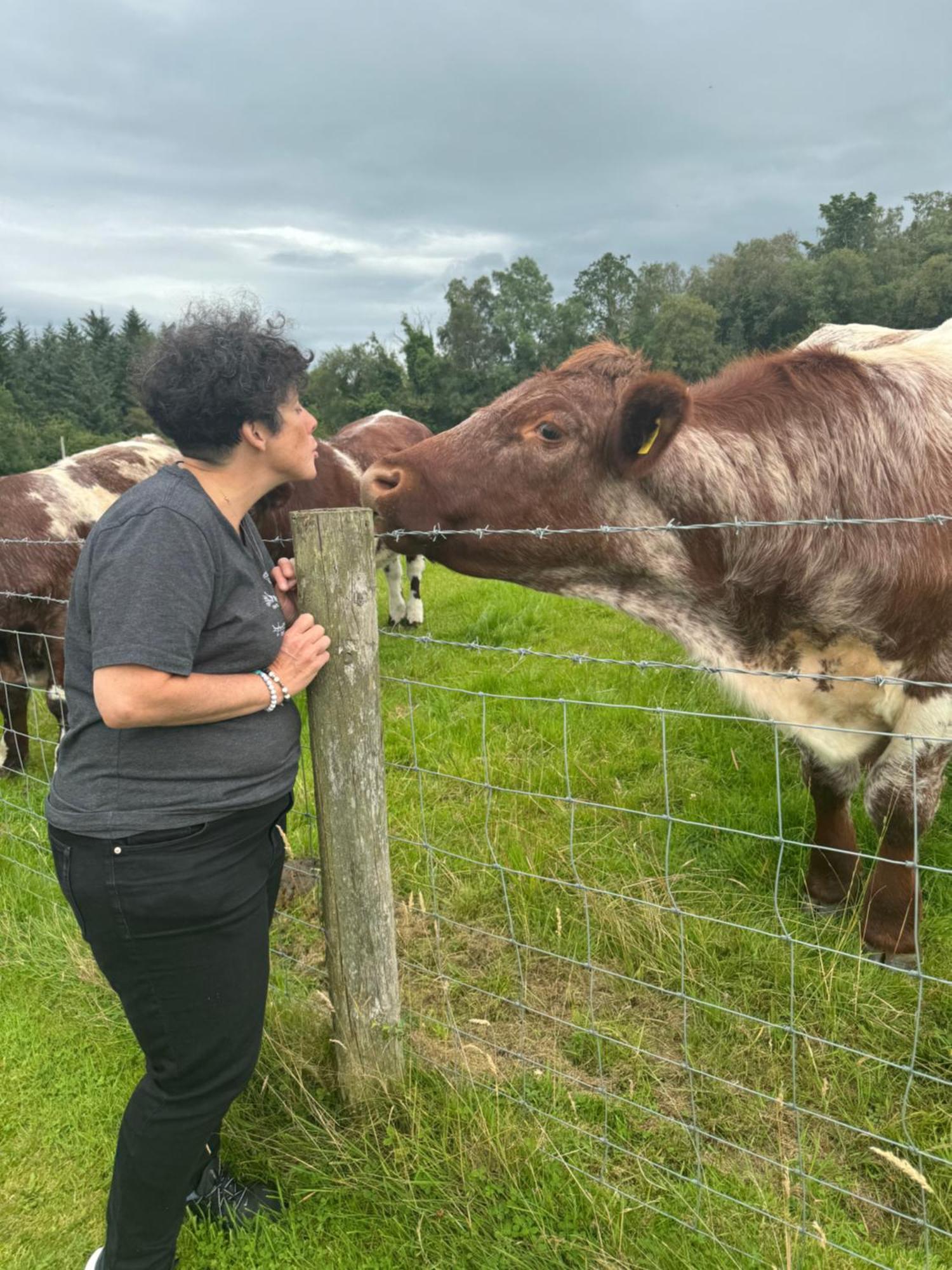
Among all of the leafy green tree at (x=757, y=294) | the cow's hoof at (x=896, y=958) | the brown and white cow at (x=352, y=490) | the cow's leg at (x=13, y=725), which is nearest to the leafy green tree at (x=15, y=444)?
the leafy green tree at (x=757, y=294)

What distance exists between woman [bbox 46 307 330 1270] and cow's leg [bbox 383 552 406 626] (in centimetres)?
724

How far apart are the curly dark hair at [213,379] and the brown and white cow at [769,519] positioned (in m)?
1.34

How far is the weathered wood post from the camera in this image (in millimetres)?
2027

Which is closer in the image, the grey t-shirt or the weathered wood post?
the grey t-shirt

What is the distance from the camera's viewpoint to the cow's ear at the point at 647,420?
274cm

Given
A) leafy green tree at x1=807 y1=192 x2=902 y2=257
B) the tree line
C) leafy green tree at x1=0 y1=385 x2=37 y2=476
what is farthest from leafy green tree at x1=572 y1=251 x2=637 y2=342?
leafy green tree at x1=0 y1=385 x2=37 y2=476

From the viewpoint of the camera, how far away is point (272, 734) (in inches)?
71.6

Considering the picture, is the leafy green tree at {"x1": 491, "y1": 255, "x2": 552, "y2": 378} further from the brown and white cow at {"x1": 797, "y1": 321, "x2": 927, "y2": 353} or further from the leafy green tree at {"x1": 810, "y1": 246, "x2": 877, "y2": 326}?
the brown and white cow at {"x1": 797, "y1": 321, "x2": 927, "y2": 353}

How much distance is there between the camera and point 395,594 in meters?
9.23

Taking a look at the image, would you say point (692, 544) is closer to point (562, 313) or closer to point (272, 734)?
point (272, 734)

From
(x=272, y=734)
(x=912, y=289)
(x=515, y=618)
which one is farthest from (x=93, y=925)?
(x=912, y=289)

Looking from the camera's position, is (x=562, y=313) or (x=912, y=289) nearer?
(x=912, y=289)

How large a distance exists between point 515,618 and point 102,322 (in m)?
96.5

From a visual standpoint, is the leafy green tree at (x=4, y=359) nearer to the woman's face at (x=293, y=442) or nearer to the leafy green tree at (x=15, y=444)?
the leafy green tree at (x=15, y=444)
